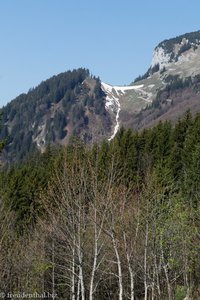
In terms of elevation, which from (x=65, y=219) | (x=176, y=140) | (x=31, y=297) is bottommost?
(x=31, y=297)

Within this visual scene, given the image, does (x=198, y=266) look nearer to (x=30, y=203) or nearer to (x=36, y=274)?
(x=36, y=274)

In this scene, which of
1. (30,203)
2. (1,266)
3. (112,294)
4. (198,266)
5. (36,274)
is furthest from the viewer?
(30,203)

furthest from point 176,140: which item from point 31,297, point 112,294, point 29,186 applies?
point 31,297

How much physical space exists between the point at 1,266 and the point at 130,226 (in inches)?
317

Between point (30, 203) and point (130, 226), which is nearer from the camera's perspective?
point (130, 226)

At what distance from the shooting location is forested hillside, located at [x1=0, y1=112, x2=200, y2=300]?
21.6 metres

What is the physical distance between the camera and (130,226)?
92.1 feet

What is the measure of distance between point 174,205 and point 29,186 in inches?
1871

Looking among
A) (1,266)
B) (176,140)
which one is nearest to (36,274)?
(1,266)

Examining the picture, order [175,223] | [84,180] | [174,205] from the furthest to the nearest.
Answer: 1. [174,205]
2. [175,223]
3. [84,180]

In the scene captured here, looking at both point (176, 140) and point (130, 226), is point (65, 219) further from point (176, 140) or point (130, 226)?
point (176, 140)

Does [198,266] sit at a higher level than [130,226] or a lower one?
lower

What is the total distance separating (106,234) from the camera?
22.6 metres

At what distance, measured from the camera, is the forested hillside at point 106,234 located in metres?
21.6
